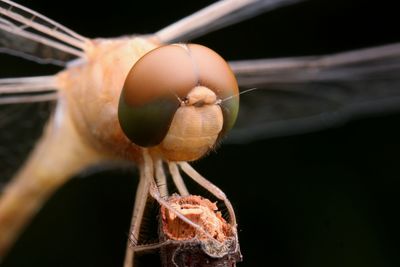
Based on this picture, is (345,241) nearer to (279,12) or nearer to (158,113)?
(279,12)

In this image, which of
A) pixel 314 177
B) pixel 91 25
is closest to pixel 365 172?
pixel 314 177

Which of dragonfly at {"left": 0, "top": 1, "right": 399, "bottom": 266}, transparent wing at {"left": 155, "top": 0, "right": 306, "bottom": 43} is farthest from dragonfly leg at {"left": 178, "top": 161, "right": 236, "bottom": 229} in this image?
dragonfly at {"left": 0, "top": 1, "right": 399, "bottom": 266}

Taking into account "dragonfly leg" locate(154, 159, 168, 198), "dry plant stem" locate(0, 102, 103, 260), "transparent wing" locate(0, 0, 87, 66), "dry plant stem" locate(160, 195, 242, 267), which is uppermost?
"transparent wing" locate(0, 0, 87, 66)

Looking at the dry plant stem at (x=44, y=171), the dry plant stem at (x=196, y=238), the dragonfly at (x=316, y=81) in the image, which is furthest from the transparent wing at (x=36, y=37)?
the dry plant stem at (x=196, y=238)

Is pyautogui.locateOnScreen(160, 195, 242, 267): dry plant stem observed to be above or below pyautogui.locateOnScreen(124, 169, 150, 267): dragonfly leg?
below

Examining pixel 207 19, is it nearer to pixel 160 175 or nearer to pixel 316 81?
pixel 160 175

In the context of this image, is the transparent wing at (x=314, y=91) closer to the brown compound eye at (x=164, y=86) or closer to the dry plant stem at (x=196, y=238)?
the brown compound eye at (x=164, y=86)

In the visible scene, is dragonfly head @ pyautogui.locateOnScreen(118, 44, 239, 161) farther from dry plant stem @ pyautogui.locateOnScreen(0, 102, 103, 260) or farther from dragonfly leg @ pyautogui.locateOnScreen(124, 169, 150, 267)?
dry plant stem @ pyautogui.locateOnScreen(0, 102, 103, 260)
